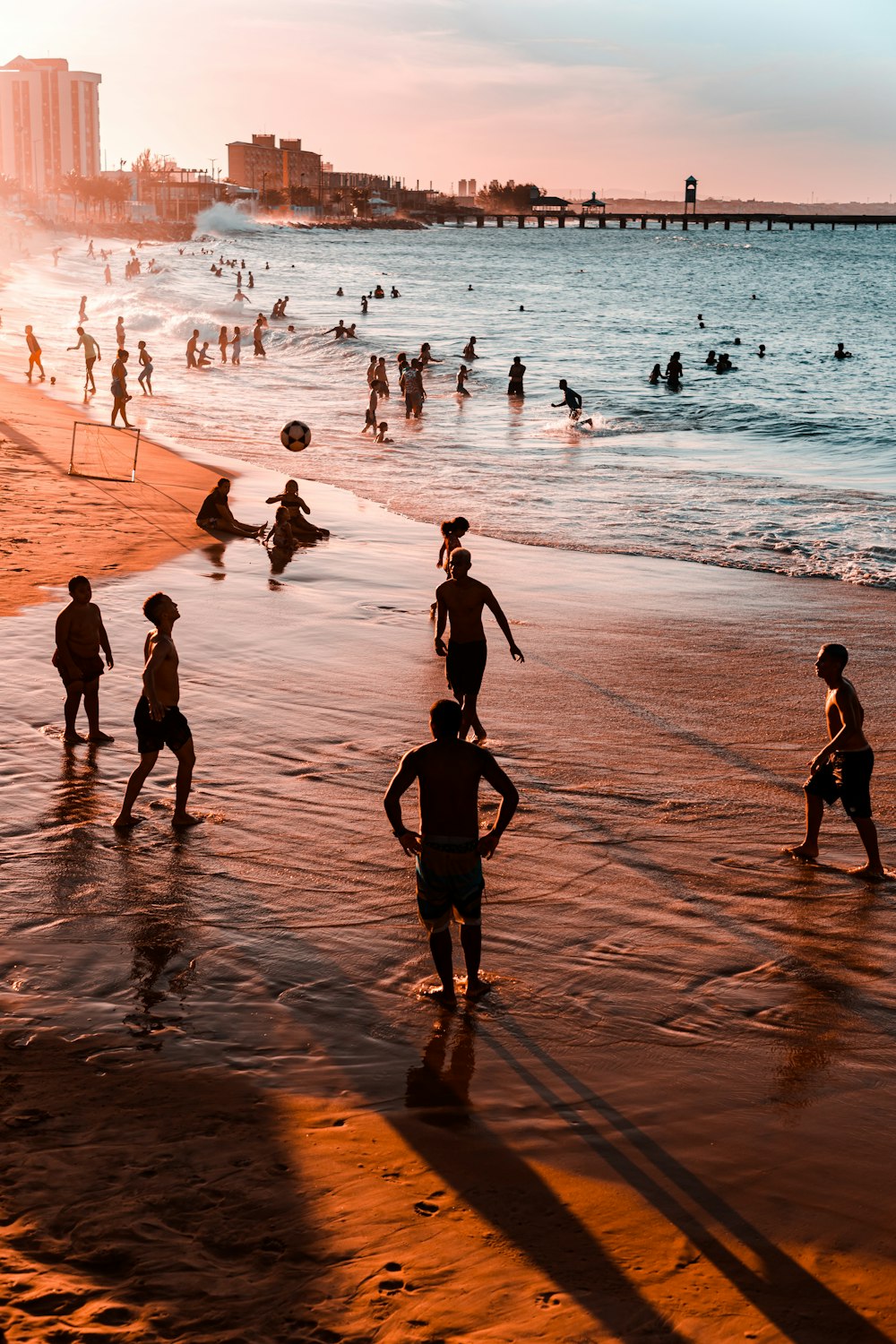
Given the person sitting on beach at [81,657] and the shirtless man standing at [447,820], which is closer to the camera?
the shirtless man standing at [447,820]

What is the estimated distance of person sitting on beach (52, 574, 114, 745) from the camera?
29.3 feet

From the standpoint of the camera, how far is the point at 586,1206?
4.54 m

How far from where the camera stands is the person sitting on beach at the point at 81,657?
895 cm

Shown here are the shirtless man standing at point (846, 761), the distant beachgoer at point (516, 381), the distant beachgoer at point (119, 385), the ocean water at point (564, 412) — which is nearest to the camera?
the shirtless man standing at point (846, 761)

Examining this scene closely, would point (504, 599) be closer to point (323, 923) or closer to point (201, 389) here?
point (323, 923)

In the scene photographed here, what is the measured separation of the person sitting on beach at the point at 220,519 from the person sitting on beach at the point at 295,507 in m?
0.67

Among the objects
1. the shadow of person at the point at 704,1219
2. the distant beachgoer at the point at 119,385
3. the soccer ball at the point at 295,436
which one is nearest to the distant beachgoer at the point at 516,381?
the distant beachgoer at the point at 119,385

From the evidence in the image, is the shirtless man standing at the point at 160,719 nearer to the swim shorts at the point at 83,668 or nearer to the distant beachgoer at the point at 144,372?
the swim shorts at the point at 83,668

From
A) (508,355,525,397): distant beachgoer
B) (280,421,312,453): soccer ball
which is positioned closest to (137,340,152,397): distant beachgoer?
(508,355,525,397): distant beachgoer

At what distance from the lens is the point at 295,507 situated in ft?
Answer: 52.2

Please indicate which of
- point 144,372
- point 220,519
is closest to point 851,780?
point 220,519

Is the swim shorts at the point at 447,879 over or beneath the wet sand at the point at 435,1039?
over

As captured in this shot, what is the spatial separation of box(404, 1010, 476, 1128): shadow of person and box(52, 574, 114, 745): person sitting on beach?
14.6 ft

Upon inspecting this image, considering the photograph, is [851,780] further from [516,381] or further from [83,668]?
[516,381]
